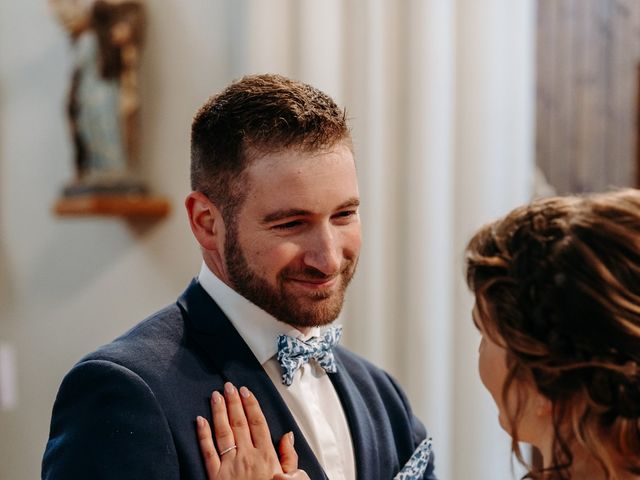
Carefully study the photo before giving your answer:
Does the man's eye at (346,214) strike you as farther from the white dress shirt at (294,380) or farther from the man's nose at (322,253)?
the white dress shirt at (294,380)

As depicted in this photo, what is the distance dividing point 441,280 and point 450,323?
13 cm

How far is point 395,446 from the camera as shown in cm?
170

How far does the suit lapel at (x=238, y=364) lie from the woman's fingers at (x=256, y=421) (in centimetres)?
3

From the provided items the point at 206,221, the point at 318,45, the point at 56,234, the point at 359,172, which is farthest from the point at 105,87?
the point at 206,221

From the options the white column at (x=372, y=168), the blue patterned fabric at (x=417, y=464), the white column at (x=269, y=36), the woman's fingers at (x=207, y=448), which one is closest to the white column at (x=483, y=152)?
the white column at (x=372, y=168)

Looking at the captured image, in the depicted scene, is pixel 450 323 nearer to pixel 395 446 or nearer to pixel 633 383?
pixel 395 446

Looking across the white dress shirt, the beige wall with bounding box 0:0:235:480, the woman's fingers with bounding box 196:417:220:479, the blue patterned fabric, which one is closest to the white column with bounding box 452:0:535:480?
the beige wall with bounding box 0:0:235:480

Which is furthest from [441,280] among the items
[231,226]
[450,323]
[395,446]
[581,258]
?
[581,258]

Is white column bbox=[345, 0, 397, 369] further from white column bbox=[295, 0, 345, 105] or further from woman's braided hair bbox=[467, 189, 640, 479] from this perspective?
woman's braided hair bbox=[467, 189, 640, 479]

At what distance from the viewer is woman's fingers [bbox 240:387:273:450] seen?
4.74 ft

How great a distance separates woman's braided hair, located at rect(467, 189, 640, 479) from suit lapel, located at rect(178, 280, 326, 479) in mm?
335

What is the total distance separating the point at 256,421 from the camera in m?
1.46

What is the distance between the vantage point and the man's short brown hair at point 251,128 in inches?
58.4

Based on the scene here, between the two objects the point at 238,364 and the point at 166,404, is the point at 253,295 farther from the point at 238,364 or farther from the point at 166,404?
the point at 166,404
